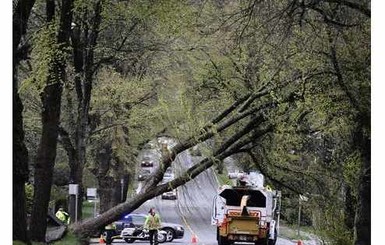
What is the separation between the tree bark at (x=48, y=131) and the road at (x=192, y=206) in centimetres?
354

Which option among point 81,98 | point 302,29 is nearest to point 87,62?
point 81,98

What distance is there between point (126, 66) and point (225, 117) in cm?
302

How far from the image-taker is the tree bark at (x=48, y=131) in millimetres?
10234

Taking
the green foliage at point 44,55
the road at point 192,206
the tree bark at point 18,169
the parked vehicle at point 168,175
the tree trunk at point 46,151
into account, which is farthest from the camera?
the road at point 192,206

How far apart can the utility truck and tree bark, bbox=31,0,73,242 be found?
653cm

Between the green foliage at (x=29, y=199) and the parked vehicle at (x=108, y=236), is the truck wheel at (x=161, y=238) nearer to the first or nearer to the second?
the parked vehicle at (x=108, y=236)

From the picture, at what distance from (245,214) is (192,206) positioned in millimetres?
1296

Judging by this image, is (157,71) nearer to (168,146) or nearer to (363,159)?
(168,146)

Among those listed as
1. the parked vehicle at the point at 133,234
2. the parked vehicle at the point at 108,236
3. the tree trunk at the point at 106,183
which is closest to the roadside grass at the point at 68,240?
the parked vehicle at the point at 108,236

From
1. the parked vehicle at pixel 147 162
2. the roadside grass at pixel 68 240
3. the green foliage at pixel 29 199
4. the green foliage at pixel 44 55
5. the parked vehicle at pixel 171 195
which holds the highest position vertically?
the green foliage at pixel 44 55

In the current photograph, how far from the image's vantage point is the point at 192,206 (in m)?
16.9

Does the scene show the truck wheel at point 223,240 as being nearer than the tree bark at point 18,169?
No

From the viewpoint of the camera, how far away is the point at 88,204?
54.5 ft

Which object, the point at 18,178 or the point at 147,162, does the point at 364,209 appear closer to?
the point at 18,178
